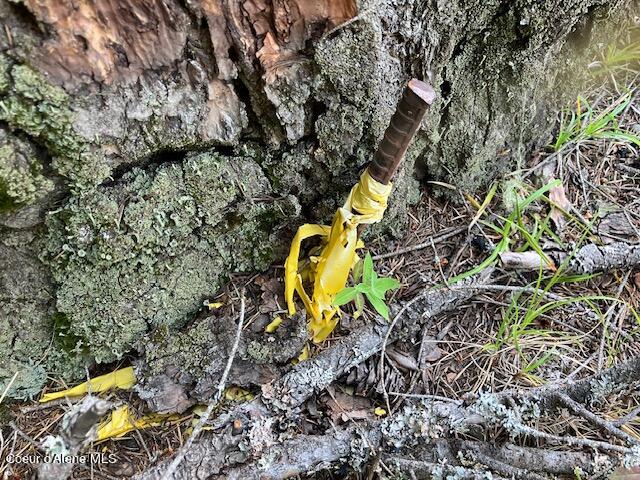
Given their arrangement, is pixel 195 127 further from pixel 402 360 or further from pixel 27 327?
pixel 402 360

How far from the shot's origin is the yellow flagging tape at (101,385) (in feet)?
6.65

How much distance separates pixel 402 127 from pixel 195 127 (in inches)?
26.4

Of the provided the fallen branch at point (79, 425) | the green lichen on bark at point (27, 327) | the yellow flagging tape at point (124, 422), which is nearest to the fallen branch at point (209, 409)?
the yellow flagging tape at point (124, 422)

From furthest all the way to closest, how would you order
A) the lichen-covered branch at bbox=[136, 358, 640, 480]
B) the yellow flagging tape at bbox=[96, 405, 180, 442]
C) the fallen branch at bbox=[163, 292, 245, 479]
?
the yellow flagging tape at bbox=[96, 405, 180, 442]
the lichen-covered branch at bbox=[136, 358, 640, 480]
the fallen branch at bbox=[163, 292, 245, 479]

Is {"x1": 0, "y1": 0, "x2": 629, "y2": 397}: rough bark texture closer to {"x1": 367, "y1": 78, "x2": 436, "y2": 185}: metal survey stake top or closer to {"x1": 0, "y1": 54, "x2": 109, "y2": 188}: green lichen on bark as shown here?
{"x1": 0, "y1": 54, "x2": 109, "y2": 188}: green lichen on bark

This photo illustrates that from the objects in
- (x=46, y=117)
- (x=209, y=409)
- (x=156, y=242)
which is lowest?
(x=209, y=409)

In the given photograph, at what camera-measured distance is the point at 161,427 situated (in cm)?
199

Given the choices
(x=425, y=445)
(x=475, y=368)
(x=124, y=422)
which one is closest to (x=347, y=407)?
(x=425, y=445)

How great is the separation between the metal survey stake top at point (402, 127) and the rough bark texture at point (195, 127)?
0.22 metres

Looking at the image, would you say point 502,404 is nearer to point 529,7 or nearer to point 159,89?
point 529,7

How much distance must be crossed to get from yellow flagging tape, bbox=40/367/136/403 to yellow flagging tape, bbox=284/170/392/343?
25.9 inches

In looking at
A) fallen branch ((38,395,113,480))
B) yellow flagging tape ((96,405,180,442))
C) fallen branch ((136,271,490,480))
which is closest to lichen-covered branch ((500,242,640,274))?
fallen branch ((136,271,490,480))

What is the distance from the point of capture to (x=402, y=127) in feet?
5.34

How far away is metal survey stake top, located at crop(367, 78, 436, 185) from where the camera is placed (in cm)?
152
